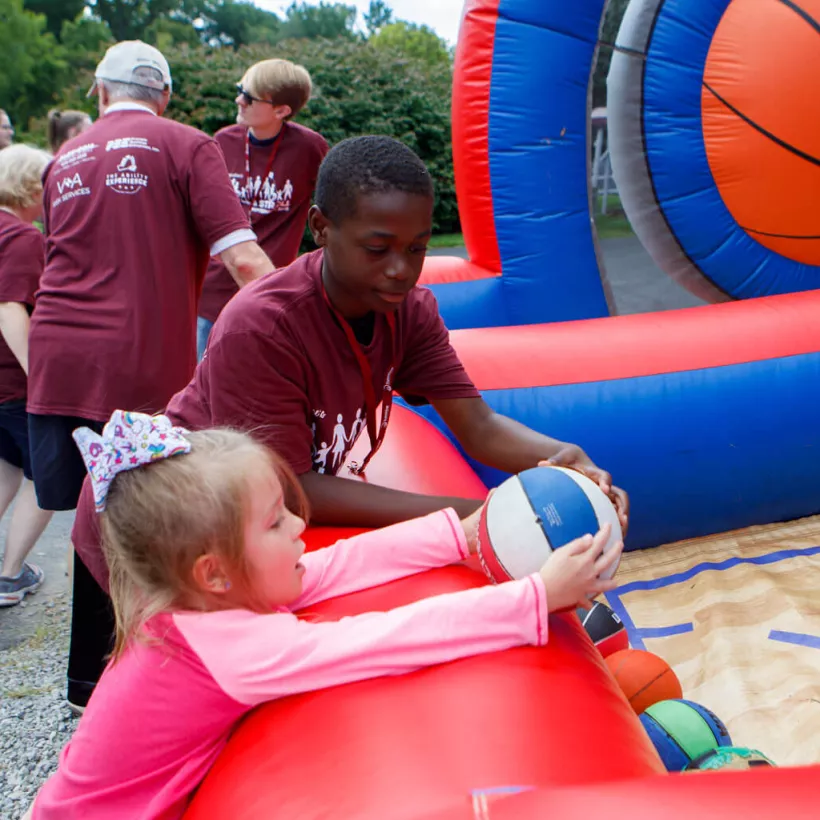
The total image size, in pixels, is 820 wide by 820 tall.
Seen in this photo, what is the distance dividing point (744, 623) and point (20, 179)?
276 cm

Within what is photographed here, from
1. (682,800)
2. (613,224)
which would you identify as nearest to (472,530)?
(682,800)

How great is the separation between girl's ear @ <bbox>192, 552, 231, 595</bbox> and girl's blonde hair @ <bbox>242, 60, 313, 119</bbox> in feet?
9.45

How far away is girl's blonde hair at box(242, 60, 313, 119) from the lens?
12.4 feet

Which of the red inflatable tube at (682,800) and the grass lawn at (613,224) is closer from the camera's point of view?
the red inflatable tube at (682,800)

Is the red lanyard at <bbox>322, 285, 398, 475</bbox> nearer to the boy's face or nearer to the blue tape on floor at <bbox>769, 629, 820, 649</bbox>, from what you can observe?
the boy's face

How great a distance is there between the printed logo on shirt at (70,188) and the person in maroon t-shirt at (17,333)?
1.84 feet

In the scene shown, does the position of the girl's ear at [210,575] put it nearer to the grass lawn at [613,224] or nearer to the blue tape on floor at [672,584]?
the blue tape on floor at [672,584]

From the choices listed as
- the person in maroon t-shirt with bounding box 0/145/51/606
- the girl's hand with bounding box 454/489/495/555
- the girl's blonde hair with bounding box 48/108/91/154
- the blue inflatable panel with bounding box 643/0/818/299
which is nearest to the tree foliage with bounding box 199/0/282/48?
the girl's blonde hair with bounding box 48/108/91/154

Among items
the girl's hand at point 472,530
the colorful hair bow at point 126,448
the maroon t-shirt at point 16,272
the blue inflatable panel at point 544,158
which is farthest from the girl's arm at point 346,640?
the blue inflatable panel at point 544,158

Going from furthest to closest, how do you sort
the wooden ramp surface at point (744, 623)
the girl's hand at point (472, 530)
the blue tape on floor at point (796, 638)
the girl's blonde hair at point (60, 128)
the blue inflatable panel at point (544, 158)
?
1. the girl's blonde hair at point (60, 128)
2. the blue inflatable panel at point (544, 158)
3. the blue tape on floor at point (796, 638)
4. the wooden ramp surface at point (744, 623)
5. the girl's hand at point (472, 530)

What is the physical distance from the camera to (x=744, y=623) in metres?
2.66

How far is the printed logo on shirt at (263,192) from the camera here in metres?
3.98

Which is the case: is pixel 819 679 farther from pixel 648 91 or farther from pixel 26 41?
pixel 26 41

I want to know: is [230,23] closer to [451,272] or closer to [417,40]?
[417,40]
